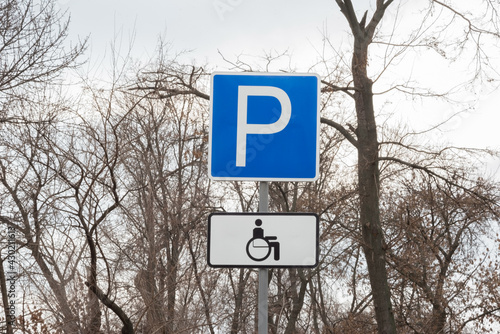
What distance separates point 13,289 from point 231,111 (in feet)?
29.5

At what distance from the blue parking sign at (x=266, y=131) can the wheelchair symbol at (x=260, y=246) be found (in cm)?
37

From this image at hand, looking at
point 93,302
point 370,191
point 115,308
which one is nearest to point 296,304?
point 370,191

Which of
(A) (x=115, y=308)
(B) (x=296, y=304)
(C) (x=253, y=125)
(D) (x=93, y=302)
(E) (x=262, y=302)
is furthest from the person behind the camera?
(B) (x=296, y=304)

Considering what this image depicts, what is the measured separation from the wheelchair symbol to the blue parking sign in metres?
0.37

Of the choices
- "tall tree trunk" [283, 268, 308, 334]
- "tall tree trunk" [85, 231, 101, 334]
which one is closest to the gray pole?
"tall tree trunk" [85, 231, 101, 334]

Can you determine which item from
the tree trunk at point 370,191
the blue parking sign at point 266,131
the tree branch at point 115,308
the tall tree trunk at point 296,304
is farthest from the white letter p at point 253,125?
the tall tree trunk at point 296,304

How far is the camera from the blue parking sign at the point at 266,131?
3.81 m

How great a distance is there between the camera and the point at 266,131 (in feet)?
12.6

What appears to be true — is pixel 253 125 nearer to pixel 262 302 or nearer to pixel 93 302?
pixel 262 302

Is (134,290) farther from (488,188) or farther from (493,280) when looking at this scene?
(493,280)

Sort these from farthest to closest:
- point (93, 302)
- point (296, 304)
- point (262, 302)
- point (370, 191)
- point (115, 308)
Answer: point (296, 304)
point (370, 191)
point (115, 308)
point (93, 302)
point (262, 302)

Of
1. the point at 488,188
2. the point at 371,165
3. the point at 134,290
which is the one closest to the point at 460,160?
the point at 488,188

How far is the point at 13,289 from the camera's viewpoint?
11.4 metres

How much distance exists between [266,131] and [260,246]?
0.72m
